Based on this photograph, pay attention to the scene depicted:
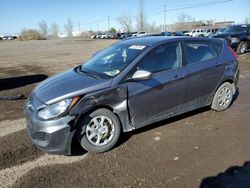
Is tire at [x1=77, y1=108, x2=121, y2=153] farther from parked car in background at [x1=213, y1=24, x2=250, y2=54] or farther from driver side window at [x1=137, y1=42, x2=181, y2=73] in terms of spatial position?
parked car in background at [x1=213, y1=24, x2=250, y2=54]

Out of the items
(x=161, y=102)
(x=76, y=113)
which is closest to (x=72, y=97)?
(x=76, y=113)

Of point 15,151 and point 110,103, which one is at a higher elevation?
point 110,103

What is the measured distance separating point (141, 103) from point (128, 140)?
0.68 m

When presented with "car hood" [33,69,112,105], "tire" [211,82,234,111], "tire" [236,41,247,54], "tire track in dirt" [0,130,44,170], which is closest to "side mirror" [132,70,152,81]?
"car hood" [33,69,112,105]

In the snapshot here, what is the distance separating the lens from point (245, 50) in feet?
53.8

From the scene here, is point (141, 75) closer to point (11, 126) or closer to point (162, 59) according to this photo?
point (162, 59)

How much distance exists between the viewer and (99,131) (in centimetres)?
392

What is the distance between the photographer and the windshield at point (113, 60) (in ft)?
14.0

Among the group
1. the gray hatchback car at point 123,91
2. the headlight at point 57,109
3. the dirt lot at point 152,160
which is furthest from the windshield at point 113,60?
the dirt lot at point 152,160

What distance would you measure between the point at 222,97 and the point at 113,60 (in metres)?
2.54

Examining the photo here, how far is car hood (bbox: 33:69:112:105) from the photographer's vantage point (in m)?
3.72

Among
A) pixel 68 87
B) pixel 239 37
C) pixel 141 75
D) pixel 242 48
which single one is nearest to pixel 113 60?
pixel 141 75

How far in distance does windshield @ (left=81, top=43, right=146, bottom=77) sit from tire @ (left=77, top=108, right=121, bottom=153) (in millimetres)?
674

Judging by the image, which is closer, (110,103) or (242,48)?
(110,103)
